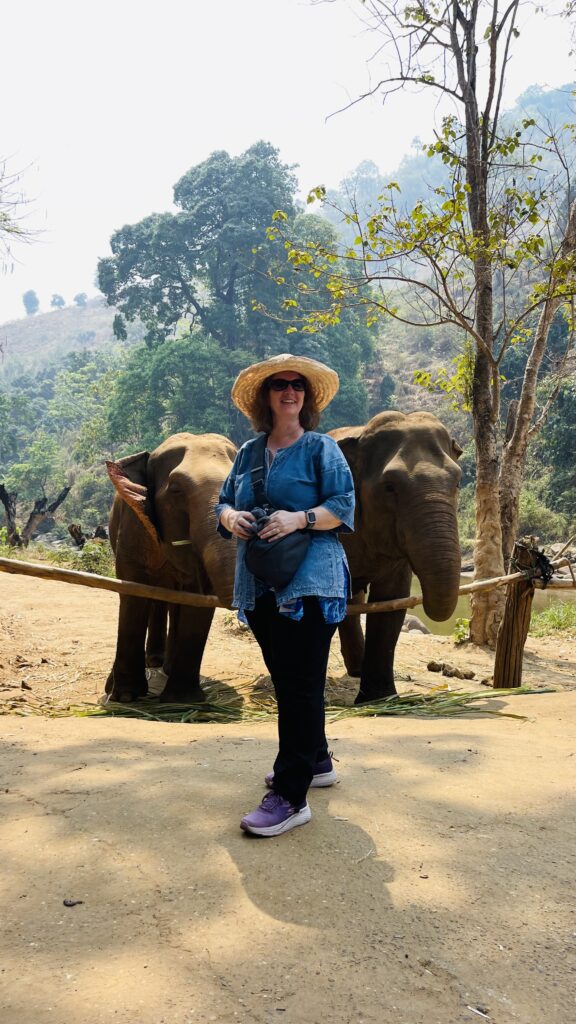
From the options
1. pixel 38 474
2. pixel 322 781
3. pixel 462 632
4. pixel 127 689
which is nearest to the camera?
pixel 322 781

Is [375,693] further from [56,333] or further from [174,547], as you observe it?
[56,333]

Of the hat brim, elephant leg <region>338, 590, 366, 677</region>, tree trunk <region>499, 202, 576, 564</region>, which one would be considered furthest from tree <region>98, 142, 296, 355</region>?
the hat brim

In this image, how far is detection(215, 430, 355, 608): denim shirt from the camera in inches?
116

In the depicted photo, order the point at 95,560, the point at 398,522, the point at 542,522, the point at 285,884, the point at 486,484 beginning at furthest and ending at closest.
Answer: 1. the point at 542,522
2. the point at 95,560
3. the point at 486,484
4. the point at 398,522
5. the point at 285,884

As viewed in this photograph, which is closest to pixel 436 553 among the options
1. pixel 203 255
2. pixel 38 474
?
pixel 38 474

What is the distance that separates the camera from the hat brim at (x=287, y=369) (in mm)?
3191

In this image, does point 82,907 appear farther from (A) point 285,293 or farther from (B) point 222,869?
(A) point 285,293

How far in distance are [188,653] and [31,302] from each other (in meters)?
182

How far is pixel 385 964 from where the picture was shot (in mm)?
2084

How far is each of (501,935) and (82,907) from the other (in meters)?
1.19

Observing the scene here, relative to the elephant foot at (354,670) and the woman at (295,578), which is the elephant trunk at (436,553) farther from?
the woman at (295,578)

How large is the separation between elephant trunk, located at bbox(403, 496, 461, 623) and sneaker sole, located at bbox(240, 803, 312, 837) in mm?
2745

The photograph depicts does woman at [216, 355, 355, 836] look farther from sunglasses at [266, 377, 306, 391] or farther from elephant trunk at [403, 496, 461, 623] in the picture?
elephant trunk at [403, 496, 461, 623]

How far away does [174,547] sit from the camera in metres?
6.05
